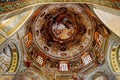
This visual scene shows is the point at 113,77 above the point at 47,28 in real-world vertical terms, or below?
below

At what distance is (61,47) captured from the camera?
2061 cm

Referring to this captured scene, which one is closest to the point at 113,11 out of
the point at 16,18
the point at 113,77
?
the point at 16,18

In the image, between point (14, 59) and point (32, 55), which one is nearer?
point (14, 59)

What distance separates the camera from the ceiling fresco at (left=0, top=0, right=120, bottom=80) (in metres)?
17.2

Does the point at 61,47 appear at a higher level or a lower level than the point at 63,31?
lower

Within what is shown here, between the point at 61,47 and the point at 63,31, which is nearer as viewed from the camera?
the point at 63,31

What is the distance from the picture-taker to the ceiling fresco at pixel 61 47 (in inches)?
679

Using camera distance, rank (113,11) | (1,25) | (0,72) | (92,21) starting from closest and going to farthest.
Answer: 1. (113,11)
2. (1,25)
3. (0,72)
4. (92,21)

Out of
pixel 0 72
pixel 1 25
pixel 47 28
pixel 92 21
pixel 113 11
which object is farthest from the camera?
pixel 47 28

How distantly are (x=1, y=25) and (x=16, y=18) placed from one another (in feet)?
3.22

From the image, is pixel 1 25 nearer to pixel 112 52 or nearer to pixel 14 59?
pixel 14 59

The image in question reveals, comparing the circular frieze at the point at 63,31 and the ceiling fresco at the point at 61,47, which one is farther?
the circular frieze at the point at 63,31

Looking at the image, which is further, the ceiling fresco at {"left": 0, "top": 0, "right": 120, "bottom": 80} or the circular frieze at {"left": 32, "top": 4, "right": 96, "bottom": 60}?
the circular frieze at {"left": 32, "top": 4, "right": 96, "bottom": 60}

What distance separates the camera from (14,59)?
17.9 m
